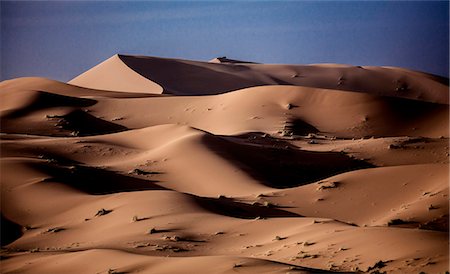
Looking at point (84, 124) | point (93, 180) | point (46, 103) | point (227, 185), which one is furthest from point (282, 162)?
point (46, 103)

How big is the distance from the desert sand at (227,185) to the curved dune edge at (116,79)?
1252 cm

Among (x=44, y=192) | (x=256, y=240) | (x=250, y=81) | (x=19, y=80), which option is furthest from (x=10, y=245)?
(x=250, y=81)

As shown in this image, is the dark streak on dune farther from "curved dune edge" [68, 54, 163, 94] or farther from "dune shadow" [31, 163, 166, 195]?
"curved dune edge" [68, 54, 163, 94]

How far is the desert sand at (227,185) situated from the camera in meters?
11.2

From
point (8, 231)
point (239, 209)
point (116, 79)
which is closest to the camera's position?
point (8, 231)

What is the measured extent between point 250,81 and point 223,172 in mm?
38301

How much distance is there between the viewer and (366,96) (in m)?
31.8

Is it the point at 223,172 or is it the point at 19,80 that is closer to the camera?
the point at 223,172

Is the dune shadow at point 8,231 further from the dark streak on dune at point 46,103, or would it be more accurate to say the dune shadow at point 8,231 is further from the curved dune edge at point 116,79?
the curved dune edge at point 116,79

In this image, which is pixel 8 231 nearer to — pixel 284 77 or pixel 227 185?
pixel 227 185

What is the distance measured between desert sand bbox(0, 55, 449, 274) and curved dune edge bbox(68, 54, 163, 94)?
12519mm

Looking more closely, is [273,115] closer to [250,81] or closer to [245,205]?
[245,205]

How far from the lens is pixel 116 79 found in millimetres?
55344

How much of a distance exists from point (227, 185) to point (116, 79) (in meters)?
37.5
